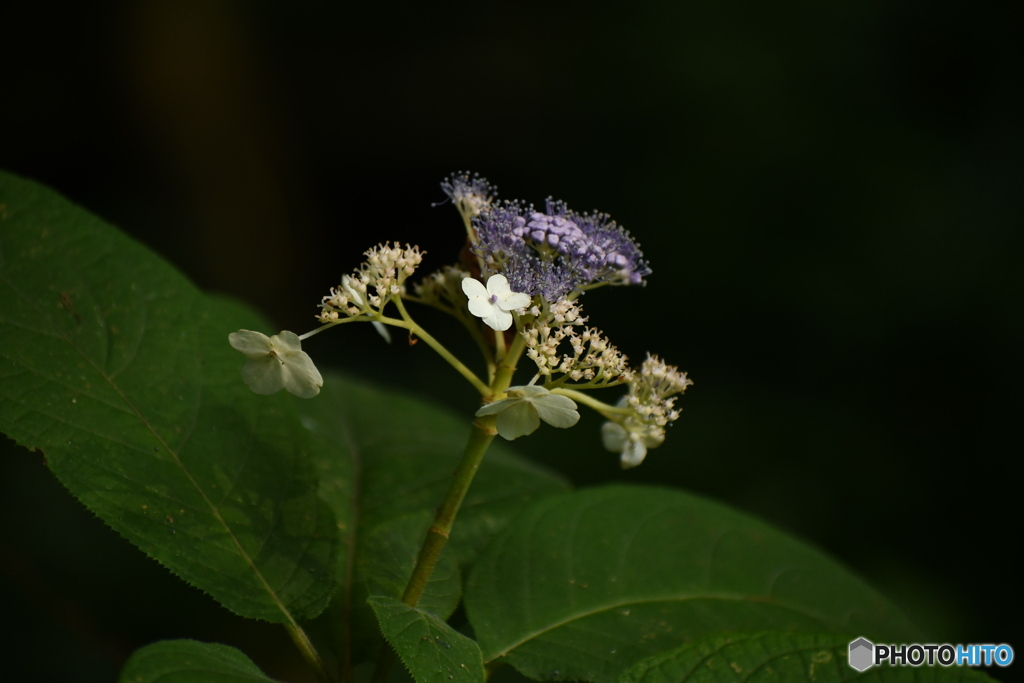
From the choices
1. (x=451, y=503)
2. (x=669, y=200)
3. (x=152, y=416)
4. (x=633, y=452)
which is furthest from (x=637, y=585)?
(x=669, y=200)

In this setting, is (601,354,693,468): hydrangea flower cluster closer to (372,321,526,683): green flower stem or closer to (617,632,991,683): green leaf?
(372,321,526,683): green flower stem

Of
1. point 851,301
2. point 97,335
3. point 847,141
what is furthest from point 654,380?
point 847,141

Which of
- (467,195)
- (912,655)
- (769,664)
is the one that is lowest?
(769,664)

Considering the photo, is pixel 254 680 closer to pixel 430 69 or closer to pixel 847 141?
pixel 847 141

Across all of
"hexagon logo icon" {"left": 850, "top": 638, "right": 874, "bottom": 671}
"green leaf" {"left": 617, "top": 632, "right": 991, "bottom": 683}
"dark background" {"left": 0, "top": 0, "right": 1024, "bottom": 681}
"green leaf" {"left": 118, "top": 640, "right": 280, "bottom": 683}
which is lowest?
"green leaf" {"left": 118, "top": 640, "right": 280, "bottom": 683}

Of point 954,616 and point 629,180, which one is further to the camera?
point 629,180

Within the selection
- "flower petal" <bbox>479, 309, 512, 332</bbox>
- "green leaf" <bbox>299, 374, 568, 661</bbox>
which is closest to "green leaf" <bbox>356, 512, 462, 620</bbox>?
"green leaf" <bbox>299, 374, 568, 661</bbox>

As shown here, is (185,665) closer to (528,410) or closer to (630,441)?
(528,410)
